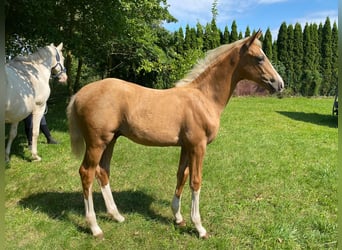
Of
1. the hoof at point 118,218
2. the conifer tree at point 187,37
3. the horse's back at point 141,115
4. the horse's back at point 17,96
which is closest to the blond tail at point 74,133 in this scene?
the horse's back at point 141,115

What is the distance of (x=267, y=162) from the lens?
568 cm

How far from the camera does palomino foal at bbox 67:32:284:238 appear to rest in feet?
10.6

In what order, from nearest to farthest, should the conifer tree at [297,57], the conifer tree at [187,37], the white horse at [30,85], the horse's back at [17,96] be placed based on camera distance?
1. the horse's back at [17,96]
2. the white horse at [30,85]
3. the conifer tree at [187,37]
4. the conifer tree at [297,57]

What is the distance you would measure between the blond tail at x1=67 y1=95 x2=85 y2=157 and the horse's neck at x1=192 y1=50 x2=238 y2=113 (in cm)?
141

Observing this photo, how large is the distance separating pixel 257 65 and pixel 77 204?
2832 mm

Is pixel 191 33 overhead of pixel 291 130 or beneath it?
overhead

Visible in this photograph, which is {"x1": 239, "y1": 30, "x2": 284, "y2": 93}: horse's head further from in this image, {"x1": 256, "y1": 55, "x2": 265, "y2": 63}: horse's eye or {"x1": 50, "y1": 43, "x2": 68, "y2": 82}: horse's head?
{"x1": 50, "y1": 43, "x2": 68, "y2": 82}: horse's head

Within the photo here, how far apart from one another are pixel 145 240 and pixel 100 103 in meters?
1.49

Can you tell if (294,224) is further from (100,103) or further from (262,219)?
(100,103)

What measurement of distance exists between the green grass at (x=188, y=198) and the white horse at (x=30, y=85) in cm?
83

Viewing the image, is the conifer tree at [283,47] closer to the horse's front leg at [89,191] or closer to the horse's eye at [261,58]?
the horse's eye at [261,58]

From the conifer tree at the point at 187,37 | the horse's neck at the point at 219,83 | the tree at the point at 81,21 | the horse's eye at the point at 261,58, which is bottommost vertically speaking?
the horse's neck at the point at 219,83

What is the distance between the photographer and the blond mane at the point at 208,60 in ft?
11.3

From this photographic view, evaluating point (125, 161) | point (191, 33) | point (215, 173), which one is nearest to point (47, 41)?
point (125, 161)
